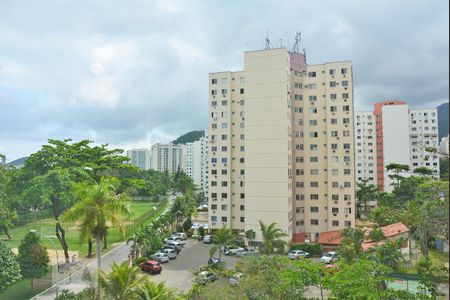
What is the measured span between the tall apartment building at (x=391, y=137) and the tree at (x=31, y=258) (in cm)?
5973

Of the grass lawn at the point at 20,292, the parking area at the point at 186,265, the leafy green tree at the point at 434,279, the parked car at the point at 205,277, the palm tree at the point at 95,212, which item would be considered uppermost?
the palm tree at the point at 95,212

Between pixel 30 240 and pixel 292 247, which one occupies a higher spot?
pixel 30 240

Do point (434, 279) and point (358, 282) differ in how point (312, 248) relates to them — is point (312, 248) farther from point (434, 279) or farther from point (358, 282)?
point (358, 282)

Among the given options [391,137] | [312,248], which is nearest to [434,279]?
[312,248]

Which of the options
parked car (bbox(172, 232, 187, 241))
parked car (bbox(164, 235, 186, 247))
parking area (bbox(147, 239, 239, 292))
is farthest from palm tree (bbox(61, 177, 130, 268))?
parked car (bbox(172, 232, 187, 241))

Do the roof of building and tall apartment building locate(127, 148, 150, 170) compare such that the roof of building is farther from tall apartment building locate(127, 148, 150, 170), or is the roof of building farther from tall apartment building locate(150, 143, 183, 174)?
tall apartment building locate(127, 148, 150, 170)

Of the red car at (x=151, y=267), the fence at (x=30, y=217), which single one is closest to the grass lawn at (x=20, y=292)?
the red car at (x=151, y=267)

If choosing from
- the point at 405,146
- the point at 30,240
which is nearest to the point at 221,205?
the point at 30,240

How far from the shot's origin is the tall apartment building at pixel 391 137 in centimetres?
6906

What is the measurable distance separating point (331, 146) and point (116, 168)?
880 inches

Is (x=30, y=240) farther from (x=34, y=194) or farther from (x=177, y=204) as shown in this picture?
(x=177, y=204)

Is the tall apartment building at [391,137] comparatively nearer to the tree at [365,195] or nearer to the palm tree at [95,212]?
the tree at [365,195]

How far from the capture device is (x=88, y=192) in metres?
13.9

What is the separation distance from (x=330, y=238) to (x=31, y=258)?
26.8 metres
